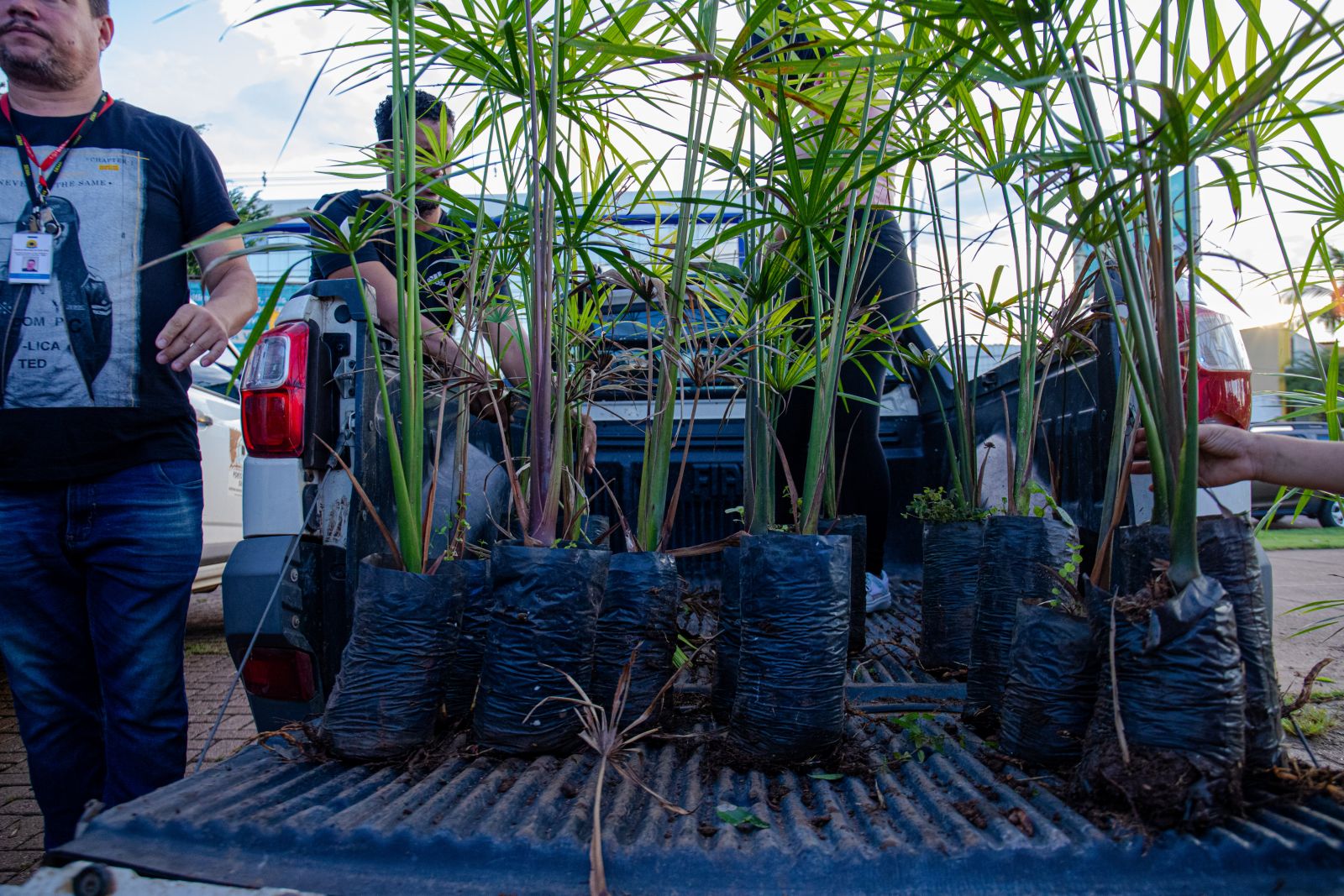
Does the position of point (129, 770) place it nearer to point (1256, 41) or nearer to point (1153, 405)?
point (1153, 405)

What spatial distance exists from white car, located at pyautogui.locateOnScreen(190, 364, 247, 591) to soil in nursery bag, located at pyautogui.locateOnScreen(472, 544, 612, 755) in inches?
104

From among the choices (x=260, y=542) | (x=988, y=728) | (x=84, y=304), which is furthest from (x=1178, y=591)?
(x=84, y=304)

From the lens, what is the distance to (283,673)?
1.53 m

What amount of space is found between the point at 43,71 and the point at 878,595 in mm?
2267

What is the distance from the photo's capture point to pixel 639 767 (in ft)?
3.86

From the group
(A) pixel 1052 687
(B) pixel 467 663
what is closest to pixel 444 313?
(B) pixel 467 663

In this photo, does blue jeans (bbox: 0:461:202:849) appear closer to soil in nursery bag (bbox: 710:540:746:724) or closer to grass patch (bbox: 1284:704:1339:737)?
soil in nursery bag (bbox: 710:540:746:724)

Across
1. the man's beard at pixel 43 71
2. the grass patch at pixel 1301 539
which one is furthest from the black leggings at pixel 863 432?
the grass patch at pixel 1301 539

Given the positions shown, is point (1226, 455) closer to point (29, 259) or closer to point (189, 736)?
point (29, 259)

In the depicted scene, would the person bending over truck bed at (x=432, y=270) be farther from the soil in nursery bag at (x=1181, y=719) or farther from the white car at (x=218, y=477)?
the white car at (x=218, y=477)

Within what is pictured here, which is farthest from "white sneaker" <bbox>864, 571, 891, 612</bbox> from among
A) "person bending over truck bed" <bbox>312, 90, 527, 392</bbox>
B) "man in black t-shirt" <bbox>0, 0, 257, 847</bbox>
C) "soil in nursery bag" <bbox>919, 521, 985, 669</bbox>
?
"man in black t-shirt" <bbox>0, 0, 257, 847</bbox>

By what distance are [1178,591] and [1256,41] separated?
2.40 feet

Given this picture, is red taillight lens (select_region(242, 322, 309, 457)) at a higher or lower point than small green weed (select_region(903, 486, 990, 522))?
higher

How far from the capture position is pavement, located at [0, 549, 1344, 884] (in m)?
1.98
